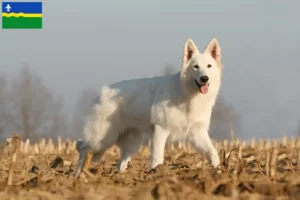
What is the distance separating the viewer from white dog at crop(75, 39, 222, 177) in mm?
10633

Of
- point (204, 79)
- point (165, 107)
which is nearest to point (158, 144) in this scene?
point (165, 107)

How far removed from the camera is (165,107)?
10742 mm

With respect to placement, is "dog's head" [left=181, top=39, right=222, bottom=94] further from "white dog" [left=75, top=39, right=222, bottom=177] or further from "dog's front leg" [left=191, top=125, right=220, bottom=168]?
"dog's front leg" [left=191, top=125, right=220, bottom=168]

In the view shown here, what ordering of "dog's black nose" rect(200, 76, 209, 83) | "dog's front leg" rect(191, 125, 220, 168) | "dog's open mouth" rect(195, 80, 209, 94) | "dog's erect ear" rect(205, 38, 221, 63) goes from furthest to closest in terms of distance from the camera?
"dog's erect ear" rect(205, 38, 221, 63) < "dog's open mouth" rect(195, 80, 209, 94) < "dog's black nose" rect(200, 76, 209, 83) < "dog's front leg" rect(191, 125, 220, 168)

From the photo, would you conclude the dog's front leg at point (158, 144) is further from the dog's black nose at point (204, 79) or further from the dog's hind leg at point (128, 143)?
the dog's hind leg at point (128, 143)

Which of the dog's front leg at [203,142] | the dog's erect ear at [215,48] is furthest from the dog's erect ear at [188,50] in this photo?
the dog's front leg at [203,142]

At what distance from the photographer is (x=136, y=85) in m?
11.6

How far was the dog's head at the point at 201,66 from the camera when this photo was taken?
1056 centimetres

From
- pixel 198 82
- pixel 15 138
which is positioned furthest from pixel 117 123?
pixel 15 138

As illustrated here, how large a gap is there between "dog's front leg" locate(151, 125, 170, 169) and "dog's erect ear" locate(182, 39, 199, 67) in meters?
1.16

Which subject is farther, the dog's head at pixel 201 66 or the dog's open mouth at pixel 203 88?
the dog's open mouth at pixel 203 88

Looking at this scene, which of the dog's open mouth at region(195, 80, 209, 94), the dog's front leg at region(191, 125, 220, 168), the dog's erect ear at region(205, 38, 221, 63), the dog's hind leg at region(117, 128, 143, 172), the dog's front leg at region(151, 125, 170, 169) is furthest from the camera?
the dog's hind leg at region(117, 128, 143, 172)

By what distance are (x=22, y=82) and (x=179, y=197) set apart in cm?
5421

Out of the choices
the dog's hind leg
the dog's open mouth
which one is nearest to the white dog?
the dog's open mouth
